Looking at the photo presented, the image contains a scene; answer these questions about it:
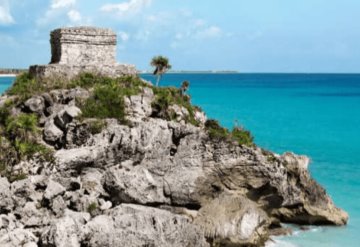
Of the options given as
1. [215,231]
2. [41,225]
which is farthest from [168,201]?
[41,225]

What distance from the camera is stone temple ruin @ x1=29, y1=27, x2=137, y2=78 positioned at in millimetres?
21922

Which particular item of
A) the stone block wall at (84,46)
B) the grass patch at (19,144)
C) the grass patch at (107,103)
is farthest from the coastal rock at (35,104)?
the stone block wall at (84,46)

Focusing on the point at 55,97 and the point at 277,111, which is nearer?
the point at 55,97

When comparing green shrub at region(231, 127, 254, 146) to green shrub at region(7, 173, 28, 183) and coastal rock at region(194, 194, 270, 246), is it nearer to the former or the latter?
coastal rock at region(194, 194, 270, 246)

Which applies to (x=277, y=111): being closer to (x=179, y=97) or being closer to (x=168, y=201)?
(x=179, y=97)

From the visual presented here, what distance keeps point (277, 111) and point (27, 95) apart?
128 feet

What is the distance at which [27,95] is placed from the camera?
65.3ft

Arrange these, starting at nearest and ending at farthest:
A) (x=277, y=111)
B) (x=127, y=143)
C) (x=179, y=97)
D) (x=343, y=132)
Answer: (x=127, y=143)
(x=179, y=97)
(x=343, y=132)
(x=277, y=111)

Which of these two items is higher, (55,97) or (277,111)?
(277,111)

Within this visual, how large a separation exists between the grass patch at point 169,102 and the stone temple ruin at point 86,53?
2129mm

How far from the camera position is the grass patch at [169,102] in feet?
64.0

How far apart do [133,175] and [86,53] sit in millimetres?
7342

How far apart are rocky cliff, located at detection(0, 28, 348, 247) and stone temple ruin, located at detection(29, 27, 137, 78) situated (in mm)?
978

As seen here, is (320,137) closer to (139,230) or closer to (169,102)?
(169,102)
